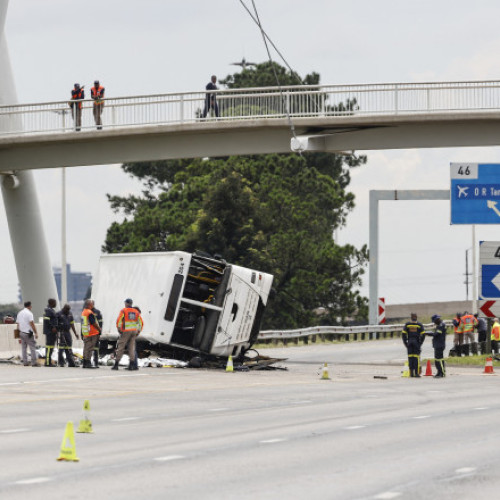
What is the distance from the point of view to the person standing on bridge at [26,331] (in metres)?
29.3

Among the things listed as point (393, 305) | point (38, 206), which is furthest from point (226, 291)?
point (393, 305)

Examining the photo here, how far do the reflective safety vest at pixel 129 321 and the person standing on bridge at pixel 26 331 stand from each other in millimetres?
2304

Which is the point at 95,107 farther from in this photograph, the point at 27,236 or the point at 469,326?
the point at 469,326

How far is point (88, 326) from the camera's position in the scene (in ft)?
94.5

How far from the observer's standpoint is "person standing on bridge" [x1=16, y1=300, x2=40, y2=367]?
2934 cm

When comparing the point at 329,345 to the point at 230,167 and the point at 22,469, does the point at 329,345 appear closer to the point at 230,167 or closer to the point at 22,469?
the point at 230,167

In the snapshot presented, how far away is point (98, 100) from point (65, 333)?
43.8 feet

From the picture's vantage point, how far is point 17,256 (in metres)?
47.7

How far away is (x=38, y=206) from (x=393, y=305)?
5279 cm

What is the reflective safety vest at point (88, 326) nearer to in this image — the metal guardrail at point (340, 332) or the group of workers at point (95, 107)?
the group of workers at point (95, 107)

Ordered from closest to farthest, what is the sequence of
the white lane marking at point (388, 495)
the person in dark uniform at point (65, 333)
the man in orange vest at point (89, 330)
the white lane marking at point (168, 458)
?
the white lane marking at point (388, 495) → the white lane marking at point (168, 458) → the man in orange vest at point (89, 330) → the person in dark uniform at point (65, 333)

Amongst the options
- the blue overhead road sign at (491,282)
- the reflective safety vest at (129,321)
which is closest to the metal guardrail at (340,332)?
the blue overhead road sign at (491,282)

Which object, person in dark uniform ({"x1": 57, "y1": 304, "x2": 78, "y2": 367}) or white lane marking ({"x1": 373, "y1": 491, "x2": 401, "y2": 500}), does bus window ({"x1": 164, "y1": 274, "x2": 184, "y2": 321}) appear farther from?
white lane marking ({"x1": 373, "y1": 491, "x2": 401, "y2": 500})

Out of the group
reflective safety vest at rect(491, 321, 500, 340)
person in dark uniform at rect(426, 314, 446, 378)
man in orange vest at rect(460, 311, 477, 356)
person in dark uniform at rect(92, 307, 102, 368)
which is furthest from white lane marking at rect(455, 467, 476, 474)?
man in orange vest at rect(460, 311, 477, 356)
